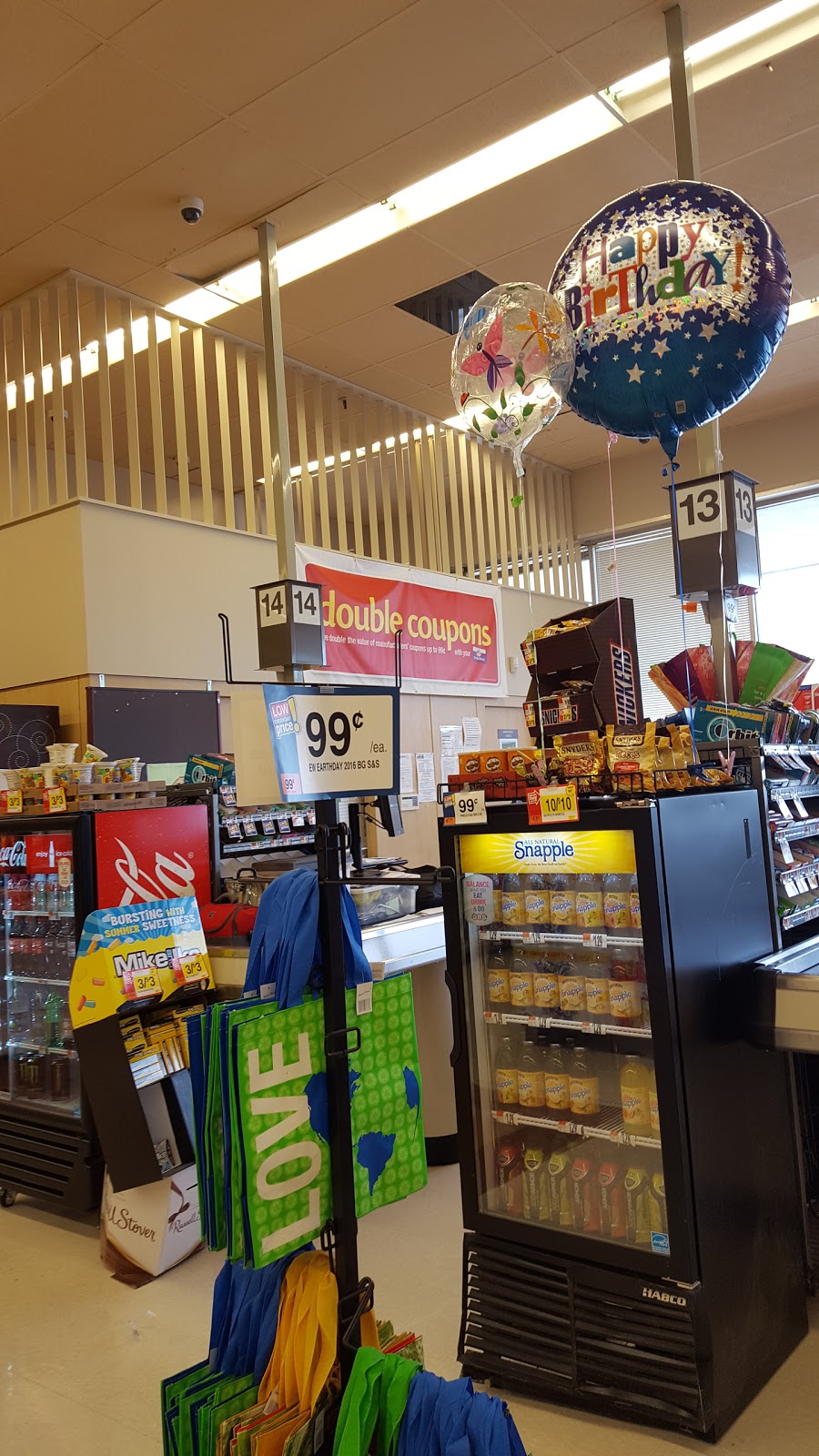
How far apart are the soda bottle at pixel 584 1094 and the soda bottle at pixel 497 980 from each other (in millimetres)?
266

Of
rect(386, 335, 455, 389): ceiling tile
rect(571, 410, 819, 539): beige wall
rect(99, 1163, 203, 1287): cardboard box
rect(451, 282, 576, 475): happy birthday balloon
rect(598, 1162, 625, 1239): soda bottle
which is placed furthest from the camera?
rect(571, 410, 819, 539): beige wall

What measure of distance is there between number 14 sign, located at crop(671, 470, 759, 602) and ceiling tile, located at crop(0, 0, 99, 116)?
3040 mm

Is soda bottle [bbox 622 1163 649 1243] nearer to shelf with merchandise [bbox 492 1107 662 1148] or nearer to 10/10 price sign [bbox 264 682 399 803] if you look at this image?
shelf with merchandise [bbox 492 1107 662 1148]

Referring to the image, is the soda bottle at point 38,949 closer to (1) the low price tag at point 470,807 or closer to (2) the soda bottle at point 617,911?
(1) the low price tag at point 470,807

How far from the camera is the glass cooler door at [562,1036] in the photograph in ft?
8.89

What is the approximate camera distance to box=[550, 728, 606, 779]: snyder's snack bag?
8.87ft

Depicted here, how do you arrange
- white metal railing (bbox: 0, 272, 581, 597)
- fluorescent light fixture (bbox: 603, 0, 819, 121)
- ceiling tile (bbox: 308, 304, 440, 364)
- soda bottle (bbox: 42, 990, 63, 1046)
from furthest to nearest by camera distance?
ceiling tile (bbox: 308, 304, 440, 364) < white metal railing (bbox: 0, 272, 581, 597) < fluorescent light fixture (bbox: 603, 0, 819, 121) < soda bottle (bbox: 42, 990, 63, 1046)

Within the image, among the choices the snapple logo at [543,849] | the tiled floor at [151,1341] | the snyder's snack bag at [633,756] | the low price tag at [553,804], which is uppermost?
the snyder's snack bag at [633,756]

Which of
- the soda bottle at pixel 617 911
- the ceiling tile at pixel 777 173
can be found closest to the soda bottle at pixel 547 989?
the soda bottle at pixel 617 911

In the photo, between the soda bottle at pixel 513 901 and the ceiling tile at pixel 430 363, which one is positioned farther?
the ceiling tile at pixel 430 363

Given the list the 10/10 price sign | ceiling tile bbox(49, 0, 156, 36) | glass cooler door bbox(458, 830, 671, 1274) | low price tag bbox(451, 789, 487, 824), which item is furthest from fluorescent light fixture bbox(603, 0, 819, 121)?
the 10/10 price sign

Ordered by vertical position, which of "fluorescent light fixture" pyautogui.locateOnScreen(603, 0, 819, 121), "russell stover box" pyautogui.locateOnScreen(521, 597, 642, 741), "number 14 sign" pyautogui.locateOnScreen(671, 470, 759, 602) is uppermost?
"fluorescent light fixture" pyautogui.locateOnScreen(603, 0, 819, 121)

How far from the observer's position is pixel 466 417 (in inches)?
133

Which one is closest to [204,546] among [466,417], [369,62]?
[369,62]
